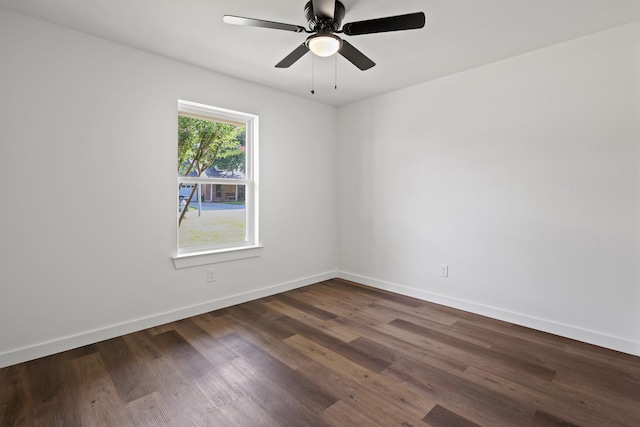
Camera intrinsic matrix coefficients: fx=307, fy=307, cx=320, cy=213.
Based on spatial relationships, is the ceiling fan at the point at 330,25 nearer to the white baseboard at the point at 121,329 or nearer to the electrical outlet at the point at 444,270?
the electrical outlet at the point at 444,270

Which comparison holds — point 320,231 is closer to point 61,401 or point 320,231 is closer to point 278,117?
point 278,117

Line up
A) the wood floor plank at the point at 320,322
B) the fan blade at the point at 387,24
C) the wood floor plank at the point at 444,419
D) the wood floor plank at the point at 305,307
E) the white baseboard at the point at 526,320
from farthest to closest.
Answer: the wood floor plank at the point at 305,307 → the wood floor plank at the point at 320,322 → the white baseboard at the point at 526,320 → the fan blade at the point at 387,24 → the wood floor plank at the point at 444,419

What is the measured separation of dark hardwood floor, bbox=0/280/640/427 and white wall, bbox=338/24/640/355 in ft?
1.20

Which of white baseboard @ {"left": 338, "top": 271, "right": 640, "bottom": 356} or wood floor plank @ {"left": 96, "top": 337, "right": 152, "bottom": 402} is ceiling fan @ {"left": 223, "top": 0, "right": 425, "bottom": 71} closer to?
wood floor plank @ {"left": 96, "top": 337, "right": 152, "bottom": 402}

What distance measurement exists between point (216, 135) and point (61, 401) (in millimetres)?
2570

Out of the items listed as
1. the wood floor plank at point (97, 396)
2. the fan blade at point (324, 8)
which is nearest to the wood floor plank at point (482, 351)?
the wood floor plank at point (97, 396)

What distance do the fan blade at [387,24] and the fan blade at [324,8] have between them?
0.46 ft

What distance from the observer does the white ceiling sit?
211 centimetres

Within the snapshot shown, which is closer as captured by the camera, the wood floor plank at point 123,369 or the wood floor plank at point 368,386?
the wood floor plank at point 368,386

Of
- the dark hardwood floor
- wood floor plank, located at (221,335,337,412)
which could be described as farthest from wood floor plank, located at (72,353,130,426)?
wood floor plank, located at (221,335,337,412)

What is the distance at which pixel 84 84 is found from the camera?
8.11 feet

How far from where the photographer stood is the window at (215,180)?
3.19 meters

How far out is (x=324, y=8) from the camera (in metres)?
1.83

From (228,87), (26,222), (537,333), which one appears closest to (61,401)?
(26,222)
